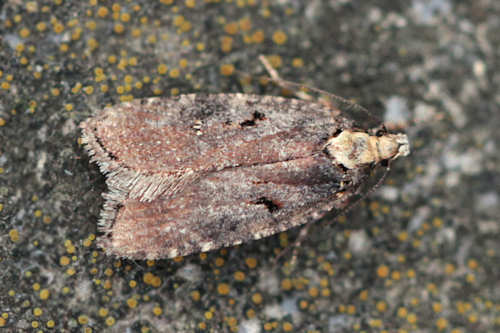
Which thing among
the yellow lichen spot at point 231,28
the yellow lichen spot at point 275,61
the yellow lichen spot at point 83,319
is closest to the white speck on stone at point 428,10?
the yellow lichen spot at point 275,61

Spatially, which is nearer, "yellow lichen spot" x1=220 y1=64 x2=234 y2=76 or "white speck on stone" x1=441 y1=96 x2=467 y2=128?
"yellow lichen spot" x1=220 y1=64 x2=234 y2=76

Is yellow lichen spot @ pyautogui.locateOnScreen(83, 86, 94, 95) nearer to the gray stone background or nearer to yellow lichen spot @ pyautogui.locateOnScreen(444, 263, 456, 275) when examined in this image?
the gray stone background

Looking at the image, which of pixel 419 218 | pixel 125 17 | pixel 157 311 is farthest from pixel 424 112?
pixel 157 311

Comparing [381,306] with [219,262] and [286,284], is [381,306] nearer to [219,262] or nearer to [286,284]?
[286,284]

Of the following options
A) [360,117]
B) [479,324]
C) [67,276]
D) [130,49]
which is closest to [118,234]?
[67,276]

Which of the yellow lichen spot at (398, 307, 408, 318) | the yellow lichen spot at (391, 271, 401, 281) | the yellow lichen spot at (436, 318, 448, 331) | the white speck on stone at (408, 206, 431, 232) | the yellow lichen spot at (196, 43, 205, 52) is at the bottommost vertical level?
the yellow lichen spot at (436, 318, 448, 331)

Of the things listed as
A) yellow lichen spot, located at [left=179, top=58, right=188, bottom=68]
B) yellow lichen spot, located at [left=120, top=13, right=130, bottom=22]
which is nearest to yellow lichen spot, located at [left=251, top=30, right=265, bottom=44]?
yellow lichen spot, located at [left=179, top=58, right=188, bottom=68]

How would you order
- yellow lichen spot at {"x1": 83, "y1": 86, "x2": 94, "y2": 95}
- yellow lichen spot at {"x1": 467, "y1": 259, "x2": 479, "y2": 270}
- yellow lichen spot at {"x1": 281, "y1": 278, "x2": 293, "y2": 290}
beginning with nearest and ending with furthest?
yellow lichen spot at {"x1": 83, "y1": 86, "x2": 94, "y2": 95} → yellow lichen spot at {"x1": 281, "y1": 278, "x2": 293, "y2": 290} → yellow lichen spot at {"x1": 467, "y1": 259, "x2": 479, "y2": 270}
